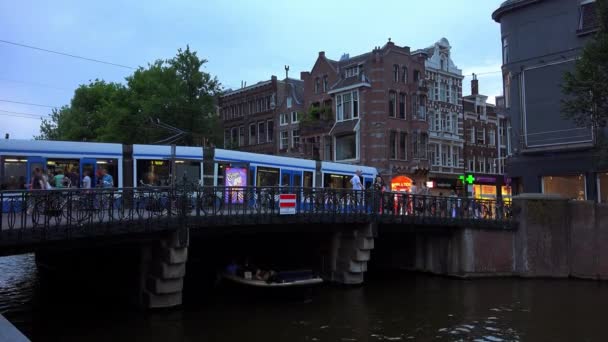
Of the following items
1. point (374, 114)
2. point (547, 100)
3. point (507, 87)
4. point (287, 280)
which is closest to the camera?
point (287, 280)

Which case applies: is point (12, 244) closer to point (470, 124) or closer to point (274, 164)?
point (274, 164)

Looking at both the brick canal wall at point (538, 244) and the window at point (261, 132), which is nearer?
the brick canal wall at point (538, 244)

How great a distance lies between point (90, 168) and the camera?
22.6m

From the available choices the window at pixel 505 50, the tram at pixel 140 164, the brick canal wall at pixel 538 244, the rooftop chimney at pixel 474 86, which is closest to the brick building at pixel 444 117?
the rooftop chimney at pixel 474 86

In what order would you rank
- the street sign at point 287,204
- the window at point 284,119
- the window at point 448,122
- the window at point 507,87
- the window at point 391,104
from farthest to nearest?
the window at point 284,119 < the window at point 448,122 < the window at point 391,104 < the window at point 507,87 < the street sign at point 287,204

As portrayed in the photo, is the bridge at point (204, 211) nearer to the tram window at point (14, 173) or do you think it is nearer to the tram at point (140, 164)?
the tram window at point (14, 173)

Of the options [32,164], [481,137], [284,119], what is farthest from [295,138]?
[32,164]

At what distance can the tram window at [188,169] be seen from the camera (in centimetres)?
2448

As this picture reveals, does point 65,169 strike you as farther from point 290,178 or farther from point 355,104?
point 355,104

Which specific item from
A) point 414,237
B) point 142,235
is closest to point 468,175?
point 414,237

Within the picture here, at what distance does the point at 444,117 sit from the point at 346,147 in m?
11.7

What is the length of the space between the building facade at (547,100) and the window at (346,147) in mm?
18850

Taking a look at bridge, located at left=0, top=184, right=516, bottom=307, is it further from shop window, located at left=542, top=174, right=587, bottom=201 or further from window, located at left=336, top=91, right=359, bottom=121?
window, located at left=336, top=91, right=359, bottom=121

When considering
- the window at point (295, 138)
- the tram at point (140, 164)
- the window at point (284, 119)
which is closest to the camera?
the tram at point (140, 164)
